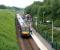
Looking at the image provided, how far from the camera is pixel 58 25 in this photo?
5984cm

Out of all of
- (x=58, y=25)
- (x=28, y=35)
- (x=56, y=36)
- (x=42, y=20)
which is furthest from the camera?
(x=42, y=20)

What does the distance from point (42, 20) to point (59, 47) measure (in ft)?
125

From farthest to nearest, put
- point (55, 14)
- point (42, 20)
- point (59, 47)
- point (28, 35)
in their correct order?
1. point (42, 20)
2. point (55, 14)
3. point (28, 35)
4. point (59, 47)

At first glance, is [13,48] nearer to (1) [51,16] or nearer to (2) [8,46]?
(2) [8,46]

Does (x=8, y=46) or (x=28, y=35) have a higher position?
(x=8, y=46)

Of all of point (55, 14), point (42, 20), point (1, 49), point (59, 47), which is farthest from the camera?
point (42, 20)

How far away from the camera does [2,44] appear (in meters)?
17.5

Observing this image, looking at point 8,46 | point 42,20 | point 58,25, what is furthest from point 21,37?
point 8,46

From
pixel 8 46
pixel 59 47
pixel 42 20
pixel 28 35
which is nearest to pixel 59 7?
pixel 42 20

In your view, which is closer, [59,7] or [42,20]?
[59,7]

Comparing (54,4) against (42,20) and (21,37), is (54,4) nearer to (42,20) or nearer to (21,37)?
(42,20)

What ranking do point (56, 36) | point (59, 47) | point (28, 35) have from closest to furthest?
1. point (59, 47)
2. point (56, 36)
3. point (28, 35)

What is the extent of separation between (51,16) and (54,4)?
3.08 m

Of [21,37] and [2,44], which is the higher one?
[2,44]
